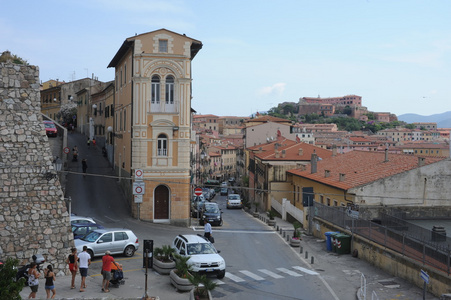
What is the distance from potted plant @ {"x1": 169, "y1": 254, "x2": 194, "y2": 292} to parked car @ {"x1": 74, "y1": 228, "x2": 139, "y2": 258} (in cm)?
450

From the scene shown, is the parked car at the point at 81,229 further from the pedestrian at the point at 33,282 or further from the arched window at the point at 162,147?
the arched window at the point at 162,147

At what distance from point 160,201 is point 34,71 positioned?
1848cm

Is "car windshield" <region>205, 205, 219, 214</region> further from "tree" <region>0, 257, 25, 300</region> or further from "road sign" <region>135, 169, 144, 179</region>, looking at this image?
"tree" <region>0, 257, 25, 300</region>

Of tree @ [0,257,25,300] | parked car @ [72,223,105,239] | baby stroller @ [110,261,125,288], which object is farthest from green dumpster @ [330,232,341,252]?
tree @ [0,257,25,300]

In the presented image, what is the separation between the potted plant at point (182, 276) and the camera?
683 inches

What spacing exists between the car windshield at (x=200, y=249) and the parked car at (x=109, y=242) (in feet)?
12.4

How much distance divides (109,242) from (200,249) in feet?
15.2

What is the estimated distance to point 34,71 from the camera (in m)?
17.5

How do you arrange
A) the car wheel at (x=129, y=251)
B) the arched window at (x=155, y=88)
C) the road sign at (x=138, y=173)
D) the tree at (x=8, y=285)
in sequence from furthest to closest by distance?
the arched window at (x=155, y=88) → the road sign at (x=138, y=173) → the car wheel at (x=129, y=251) → the tree at (x=8, y=285)

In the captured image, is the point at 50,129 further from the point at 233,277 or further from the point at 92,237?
the point at 233,277

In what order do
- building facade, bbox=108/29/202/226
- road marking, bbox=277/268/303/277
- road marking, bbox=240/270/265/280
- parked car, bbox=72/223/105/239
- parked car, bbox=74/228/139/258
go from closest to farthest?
road marking, bbox=240/270/265/280, road marking, bbox=277/268/303/277, parked car, bbox=74/228/139/258, parked car, bbox=72/223/105/239, building facade, bbox=108/29/202/226

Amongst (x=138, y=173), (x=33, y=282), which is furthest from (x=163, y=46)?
(x=33, y=282)

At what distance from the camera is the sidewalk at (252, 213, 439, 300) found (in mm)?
17812

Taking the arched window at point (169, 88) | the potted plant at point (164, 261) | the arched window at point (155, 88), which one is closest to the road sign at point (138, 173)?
the arched window at point (155, 88)
